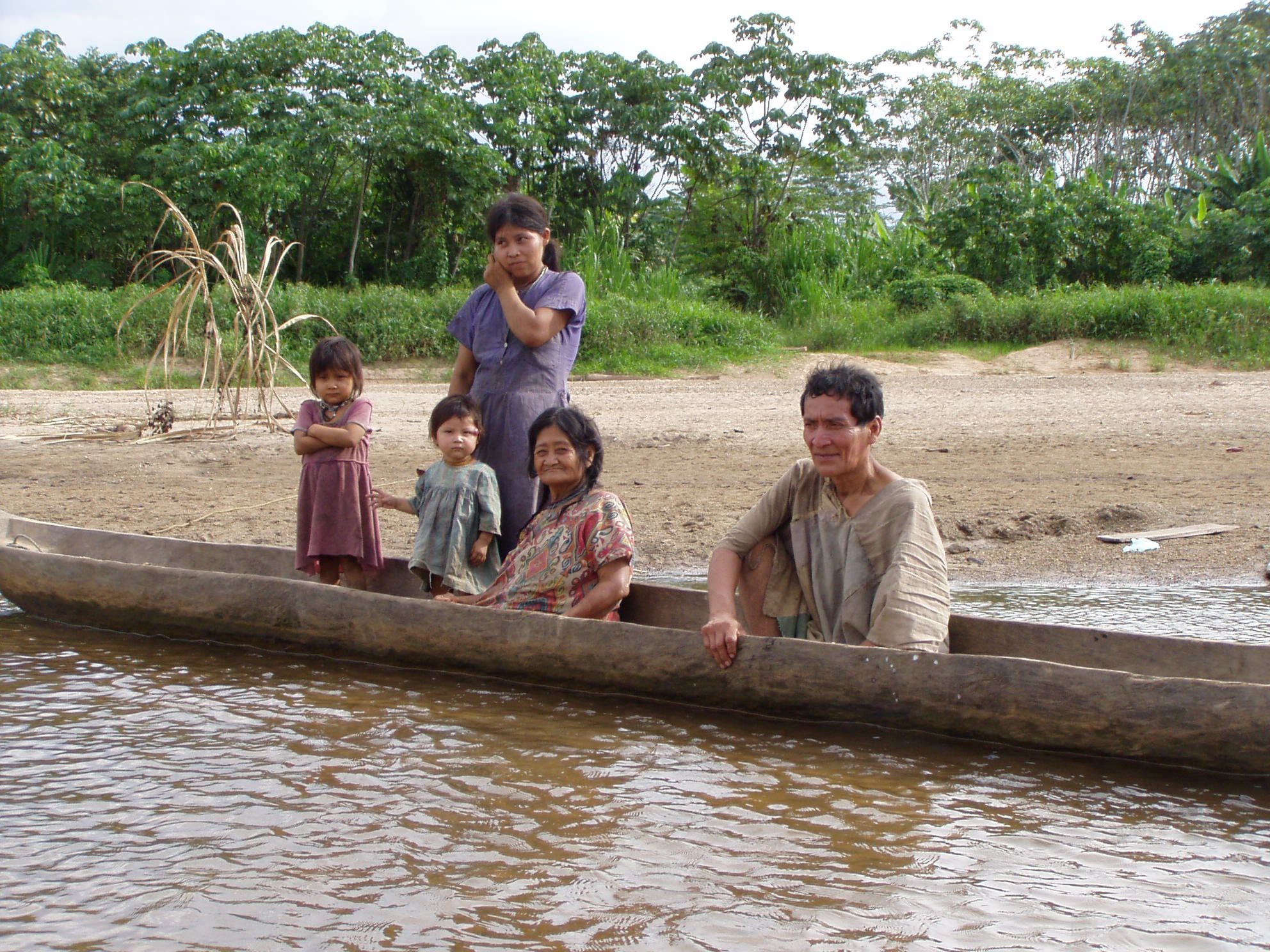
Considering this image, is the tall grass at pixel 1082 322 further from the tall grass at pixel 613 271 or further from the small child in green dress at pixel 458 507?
the small child in green dress at pixel 458 507

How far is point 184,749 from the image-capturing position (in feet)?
11.1

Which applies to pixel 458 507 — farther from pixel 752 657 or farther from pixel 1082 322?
pixel 1082 322

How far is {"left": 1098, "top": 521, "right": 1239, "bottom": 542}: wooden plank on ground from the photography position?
607 cm

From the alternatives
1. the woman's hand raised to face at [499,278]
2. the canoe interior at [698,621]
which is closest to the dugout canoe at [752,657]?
the canoe interior at [698,621]

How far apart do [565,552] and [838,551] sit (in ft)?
3.00

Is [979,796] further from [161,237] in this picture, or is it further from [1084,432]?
[161,237]

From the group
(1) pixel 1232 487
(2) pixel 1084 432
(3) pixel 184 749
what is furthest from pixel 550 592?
(2) pixel 1084 432

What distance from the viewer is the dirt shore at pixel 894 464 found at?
20.1ft

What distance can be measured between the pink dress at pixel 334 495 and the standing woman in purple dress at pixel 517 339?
1.48 ft

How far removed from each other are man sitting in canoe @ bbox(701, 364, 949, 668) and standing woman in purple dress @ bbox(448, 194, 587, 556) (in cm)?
89

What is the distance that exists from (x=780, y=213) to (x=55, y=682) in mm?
15139

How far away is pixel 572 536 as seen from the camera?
384 centimetres

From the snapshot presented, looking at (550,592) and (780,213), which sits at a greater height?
(780,213)

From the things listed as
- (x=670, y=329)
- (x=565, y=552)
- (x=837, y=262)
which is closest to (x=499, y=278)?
(x=565, y=552)
